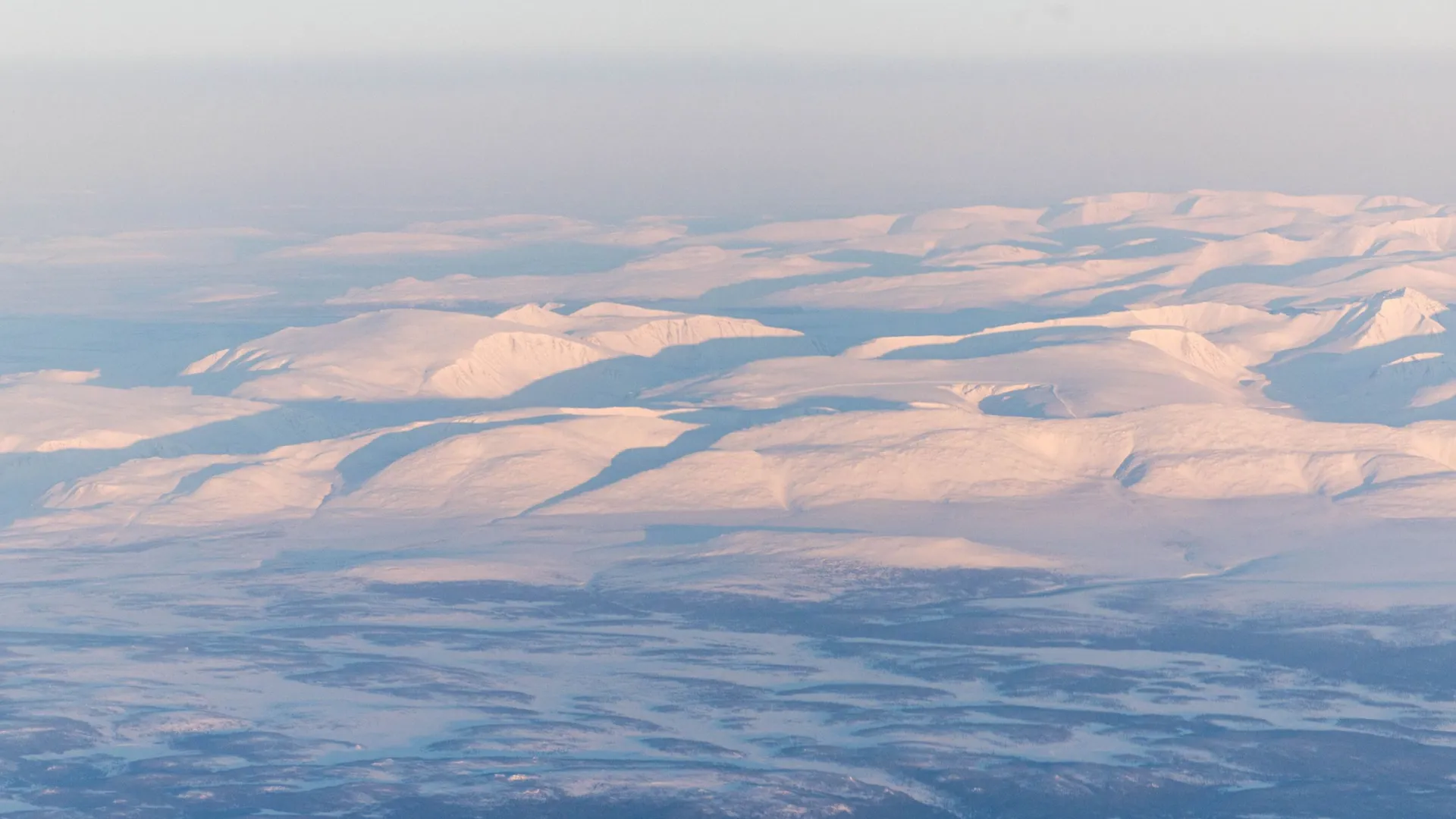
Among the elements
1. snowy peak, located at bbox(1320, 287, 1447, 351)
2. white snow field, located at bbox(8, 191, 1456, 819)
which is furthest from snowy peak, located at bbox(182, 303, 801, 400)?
snowy peak, located at bbox(1320, 287, 1447, 351)

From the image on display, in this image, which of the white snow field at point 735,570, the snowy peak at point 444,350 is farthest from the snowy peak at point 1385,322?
the snowy peak at point 444,350

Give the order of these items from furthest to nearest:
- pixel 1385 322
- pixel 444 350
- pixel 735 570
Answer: pixel 1385 322 < pixel 444 350 < pixel 735 570

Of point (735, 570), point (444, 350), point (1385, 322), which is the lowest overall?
point (735, 570)

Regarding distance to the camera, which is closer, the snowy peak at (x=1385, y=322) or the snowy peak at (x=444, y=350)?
the snowy peak at (x=444, y=350)

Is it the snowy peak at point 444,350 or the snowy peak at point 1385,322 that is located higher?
the snowy peak at point 444,350

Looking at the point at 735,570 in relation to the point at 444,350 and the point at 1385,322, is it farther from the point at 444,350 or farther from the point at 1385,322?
the point at 1385,322

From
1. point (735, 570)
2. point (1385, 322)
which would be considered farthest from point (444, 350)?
point (1385, 322)

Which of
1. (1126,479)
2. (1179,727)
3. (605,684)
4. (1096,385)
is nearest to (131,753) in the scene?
(605,684)

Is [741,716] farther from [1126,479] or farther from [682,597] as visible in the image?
[1126,479]

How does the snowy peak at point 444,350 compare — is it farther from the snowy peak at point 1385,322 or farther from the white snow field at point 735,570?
the snowy peak at point 1385,322
